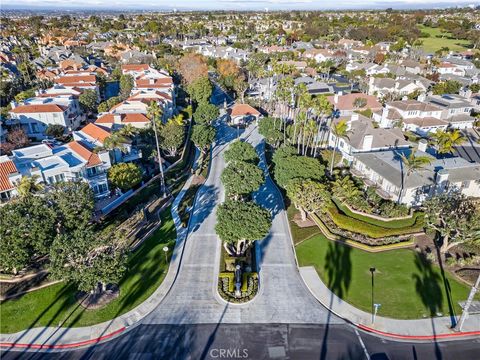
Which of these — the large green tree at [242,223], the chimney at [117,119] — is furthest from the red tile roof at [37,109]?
the large green tree at [242,223]

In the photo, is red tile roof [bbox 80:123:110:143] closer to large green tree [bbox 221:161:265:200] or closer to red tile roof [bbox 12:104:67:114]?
red tile roof [bbox 12:104:67:114]

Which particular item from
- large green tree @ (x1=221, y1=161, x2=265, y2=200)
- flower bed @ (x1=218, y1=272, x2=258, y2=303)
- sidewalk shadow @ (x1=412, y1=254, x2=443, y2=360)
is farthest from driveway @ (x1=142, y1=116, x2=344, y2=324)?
sidewalk shadow @ (x1=412, y1=254, x2=443, y2=360)

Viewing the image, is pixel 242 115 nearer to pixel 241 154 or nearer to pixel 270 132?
pixel 270 132

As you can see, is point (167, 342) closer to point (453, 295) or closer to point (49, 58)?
point (453, 295)

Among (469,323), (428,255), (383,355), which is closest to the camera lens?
(383,355)

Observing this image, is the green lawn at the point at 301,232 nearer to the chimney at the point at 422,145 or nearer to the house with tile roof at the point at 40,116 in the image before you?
the chimney at the point at 422,145

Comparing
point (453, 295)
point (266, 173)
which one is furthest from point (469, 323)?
point (266, 173)
